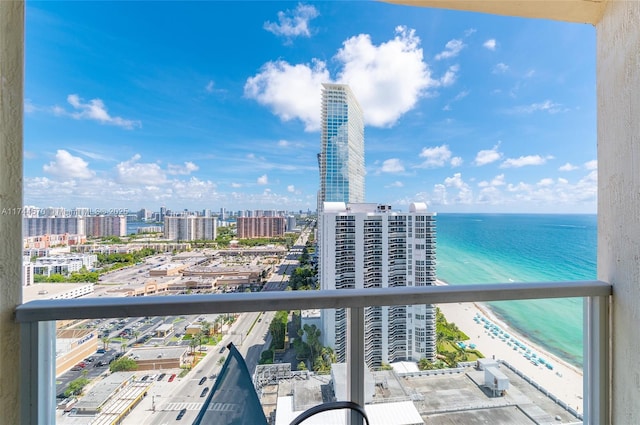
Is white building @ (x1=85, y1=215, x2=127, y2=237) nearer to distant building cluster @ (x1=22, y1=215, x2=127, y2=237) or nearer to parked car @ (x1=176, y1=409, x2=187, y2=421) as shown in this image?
distant building cluster @ (x1=22, y1=215, x2=127, y2=237)

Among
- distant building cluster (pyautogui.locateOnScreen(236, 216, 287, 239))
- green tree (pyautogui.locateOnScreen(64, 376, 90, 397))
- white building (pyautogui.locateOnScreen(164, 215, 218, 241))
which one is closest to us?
green tree (pyautogui.locateOnScreen(64, 376, 90, 397))

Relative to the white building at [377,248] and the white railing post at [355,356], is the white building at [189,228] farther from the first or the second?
the white railing post at [355,356]

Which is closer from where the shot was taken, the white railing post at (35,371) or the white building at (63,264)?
the white railing post at (35,371)

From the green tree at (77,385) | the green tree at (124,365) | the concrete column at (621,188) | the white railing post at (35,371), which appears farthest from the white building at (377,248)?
the white railing post at (35,371)

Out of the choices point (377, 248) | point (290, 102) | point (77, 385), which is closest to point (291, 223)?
point (377, 248)

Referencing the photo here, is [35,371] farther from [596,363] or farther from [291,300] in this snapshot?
[596,363]

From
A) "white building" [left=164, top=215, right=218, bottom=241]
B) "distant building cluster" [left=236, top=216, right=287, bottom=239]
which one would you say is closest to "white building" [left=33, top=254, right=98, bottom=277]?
"white building" [left=164, top=215, right=218, bottom=241]
